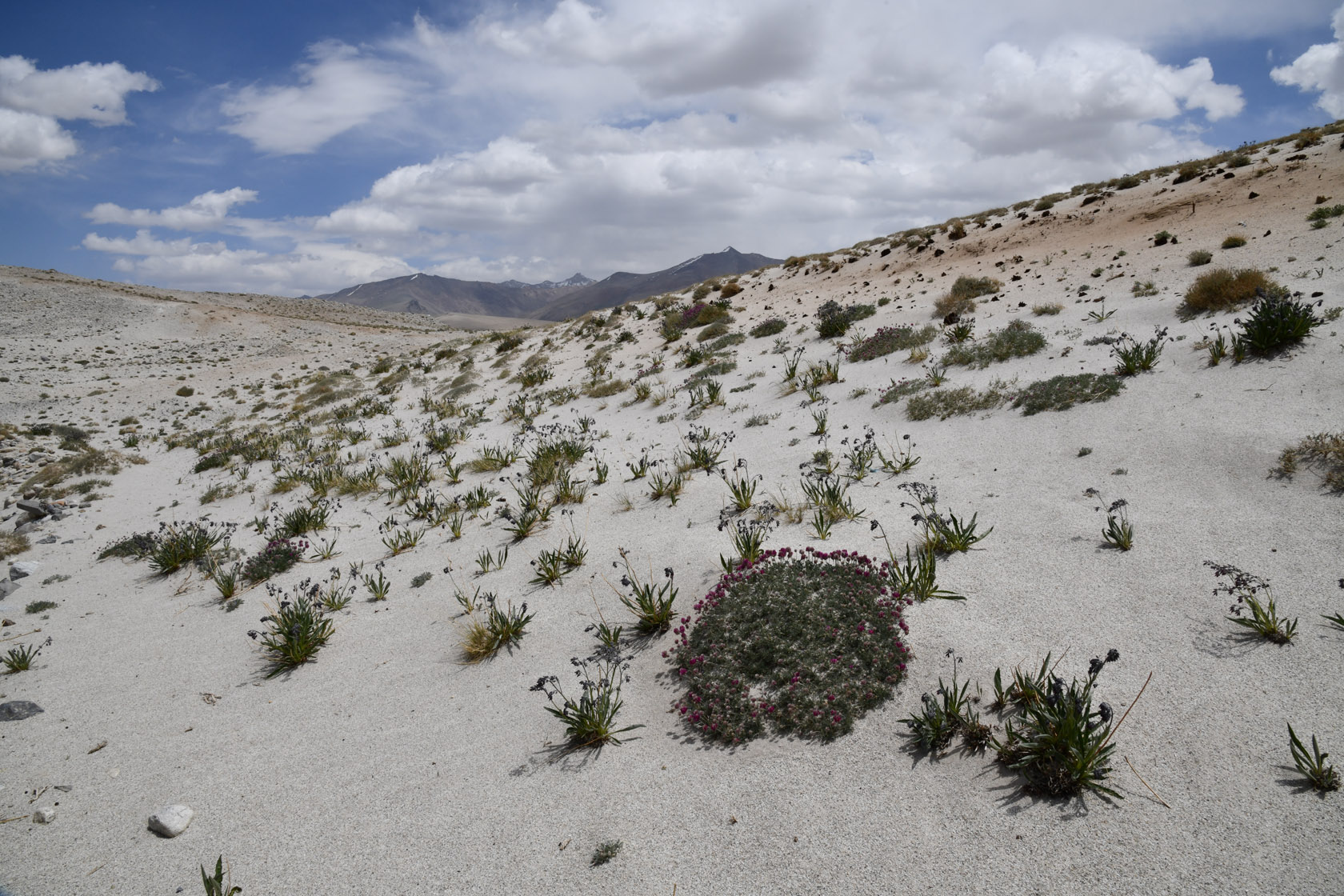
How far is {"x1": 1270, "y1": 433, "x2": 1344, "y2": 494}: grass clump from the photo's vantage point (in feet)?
15.8

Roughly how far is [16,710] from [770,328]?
51.7 feet

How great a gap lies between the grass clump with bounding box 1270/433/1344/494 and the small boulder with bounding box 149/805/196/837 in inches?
357

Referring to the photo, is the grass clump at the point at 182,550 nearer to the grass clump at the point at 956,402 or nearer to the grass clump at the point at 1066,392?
the grass clump at the point at 956,402

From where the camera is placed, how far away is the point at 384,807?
12.3ft

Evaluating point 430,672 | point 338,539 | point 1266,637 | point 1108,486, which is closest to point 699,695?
point 430,672

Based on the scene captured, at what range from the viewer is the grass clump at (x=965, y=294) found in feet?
44.4

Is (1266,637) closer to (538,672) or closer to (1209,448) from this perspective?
(1209,448)

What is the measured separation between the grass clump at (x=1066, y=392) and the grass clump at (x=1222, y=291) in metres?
2.89

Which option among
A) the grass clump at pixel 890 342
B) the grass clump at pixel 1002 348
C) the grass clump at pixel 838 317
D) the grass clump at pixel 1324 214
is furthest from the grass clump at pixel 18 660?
the grass clump at pixel 1324 214

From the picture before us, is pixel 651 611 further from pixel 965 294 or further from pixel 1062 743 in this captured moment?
pixel 965 294

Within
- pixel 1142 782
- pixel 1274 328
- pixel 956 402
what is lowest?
pixel 1142 782

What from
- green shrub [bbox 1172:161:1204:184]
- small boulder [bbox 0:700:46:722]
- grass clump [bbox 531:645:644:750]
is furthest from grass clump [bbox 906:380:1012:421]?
green shrub [bbox 1172:161:1204:184]

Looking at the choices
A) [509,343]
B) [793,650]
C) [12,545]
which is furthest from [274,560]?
A: [509,343]

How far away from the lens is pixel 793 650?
418cm
